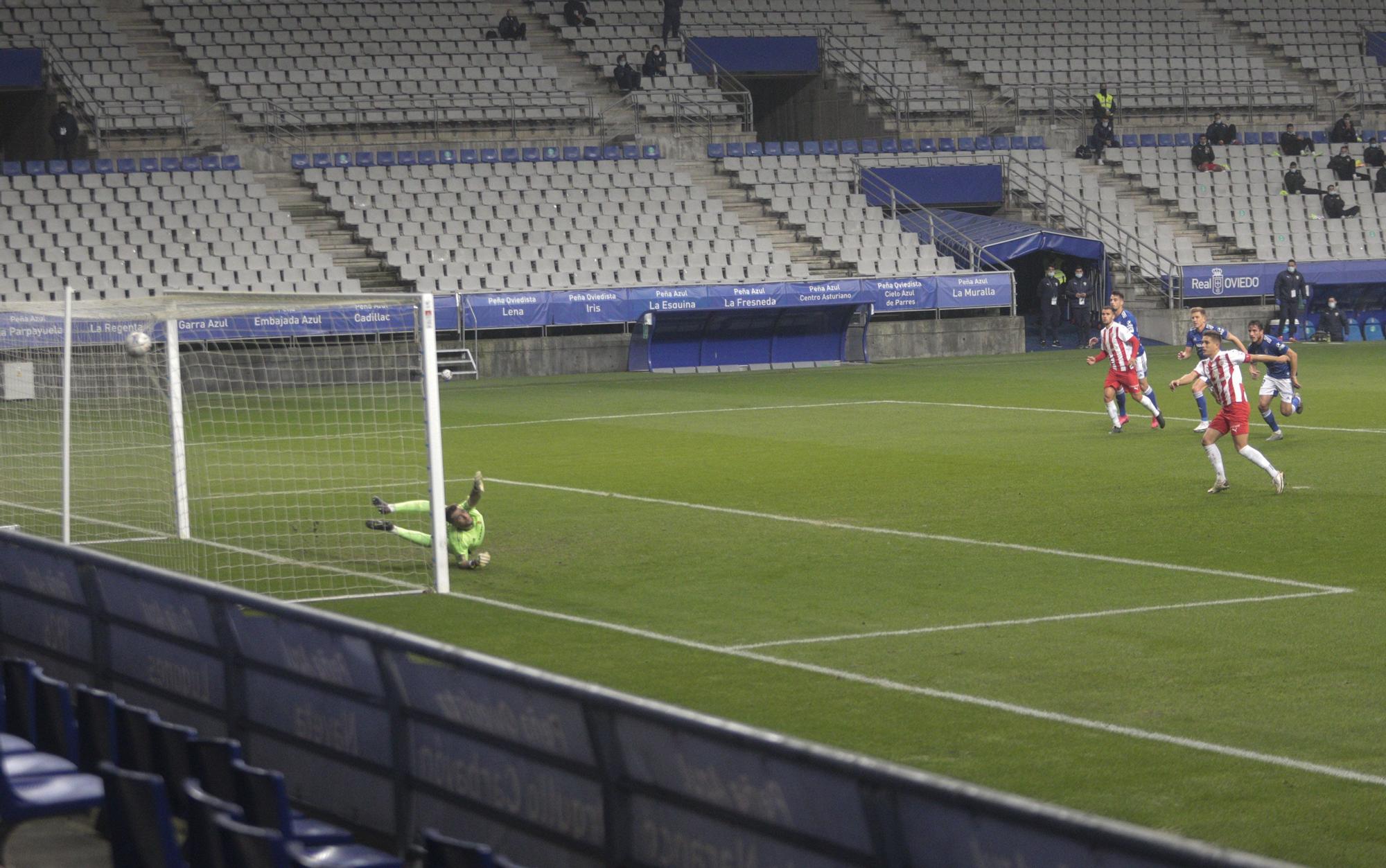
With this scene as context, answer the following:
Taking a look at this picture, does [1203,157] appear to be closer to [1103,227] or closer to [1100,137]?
[1100,137]

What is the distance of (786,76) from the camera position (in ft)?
170

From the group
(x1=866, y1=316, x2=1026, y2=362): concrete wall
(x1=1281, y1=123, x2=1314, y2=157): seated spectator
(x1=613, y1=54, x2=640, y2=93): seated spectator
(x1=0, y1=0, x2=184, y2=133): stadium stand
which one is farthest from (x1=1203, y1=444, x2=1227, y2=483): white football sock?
(x1=1281, y1=123, x2=1314, y2=157): seated spectator

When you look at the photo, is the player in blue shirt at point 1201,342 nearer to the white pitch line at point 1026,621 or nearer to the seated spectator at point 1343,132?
the white pitch line at point 1026,621

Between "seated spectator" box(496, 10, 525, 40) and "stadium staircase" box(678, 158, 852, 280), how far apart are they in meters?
6.17

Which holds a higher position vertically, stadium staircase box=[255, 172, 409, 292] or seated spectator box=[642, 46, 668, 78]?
seated spectator box=[642, 46, 668, 78]

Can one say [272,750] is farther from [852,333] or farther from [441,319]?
[852,333]

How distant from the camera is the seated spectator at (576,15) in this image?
161ft

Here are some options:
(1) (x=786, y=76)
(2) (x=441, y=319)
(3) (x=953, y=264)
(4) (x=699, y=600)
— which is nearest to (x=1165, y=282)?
(3) (x=953, y=264)

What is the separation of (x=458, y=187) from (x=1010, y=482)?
2504 cm

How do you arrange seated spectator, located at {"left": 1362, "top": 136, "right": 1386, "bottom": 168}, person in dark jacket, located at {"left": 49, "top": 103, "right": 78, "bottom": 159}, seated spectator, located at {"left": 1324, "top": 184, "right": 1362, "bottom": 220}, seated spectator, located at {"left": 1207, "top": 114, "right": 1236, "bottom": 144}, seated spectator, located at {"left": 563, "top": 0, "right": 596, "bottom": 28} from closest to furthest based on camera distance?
person in dark jacket, located at {"left": 49, "top": 103, "right": 78, "bottom": 159} → seated spectator, located at {"left": 1324, "top": 184, "right": 1362, "bottom": 220} → seated spectator, located at {"left": 1362, "top": 136, "right": 1386, "bottom": 168} → seated spectator, located at {"left": 1207, "top": 114, "right": 1236, "bottom": 144} → seated spectator, located at {"left": 563, "top": 0, "right": 596, "bottom": 28}

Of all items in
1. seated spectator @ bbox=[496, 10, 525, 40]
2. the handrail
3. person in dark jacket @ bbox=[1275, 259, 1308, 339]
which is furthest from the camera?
seated spectator @ bbox=[496, 10, 525, 40]

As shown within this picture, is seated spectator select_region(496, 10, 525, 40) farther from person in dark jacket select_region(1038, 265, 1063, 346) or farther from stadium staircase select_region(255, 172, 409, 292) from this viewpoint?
person in dark jacket select_region(1038, 265, 1063, 346)

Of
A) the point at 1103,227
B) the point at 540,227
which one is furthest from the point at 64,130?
the point at 1103,227

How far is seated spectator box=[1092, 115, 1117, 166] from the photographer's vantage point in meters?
48.3
